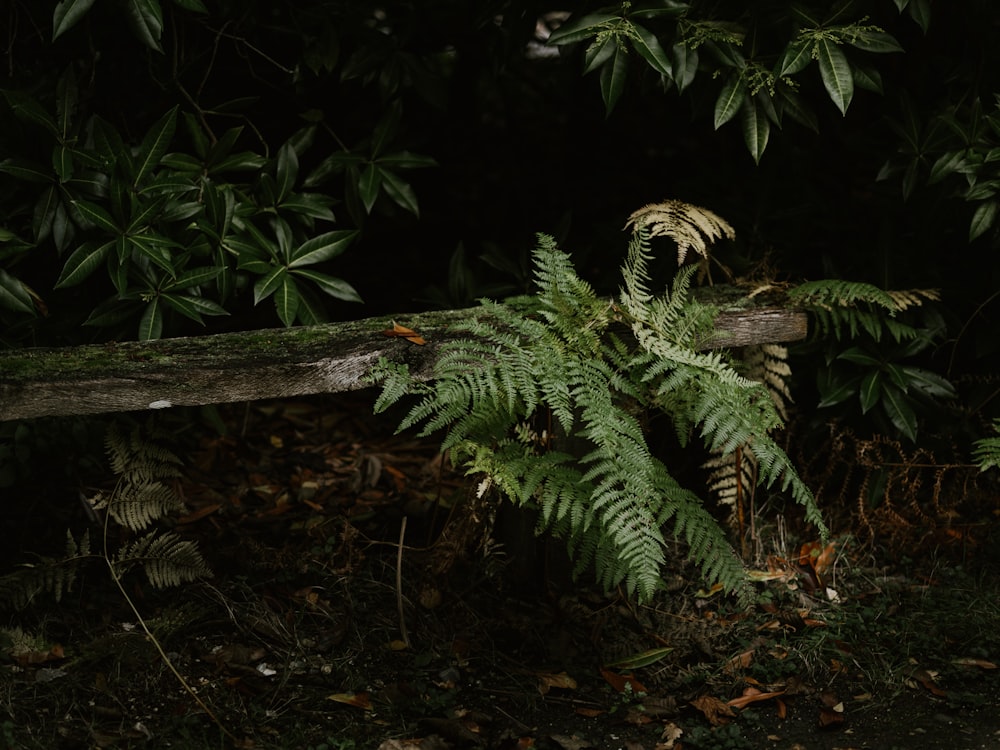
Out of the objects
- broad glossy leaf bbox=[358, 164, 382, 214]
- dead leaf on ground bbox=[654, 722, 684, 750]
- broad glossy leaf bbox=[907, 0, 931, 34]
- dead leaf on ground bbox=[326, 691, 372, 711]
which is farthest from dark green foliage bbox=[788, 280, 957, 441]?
dead leaf on ground bbox=[326, 691, 372, 711]

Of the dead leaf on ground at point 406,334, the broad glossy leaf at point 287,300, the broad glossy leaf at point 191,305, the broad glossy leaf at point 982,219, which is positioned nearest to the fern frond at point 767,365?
the broad glossy leaf at point 982,219

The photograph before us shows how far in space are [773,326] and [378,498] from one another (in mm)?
1686

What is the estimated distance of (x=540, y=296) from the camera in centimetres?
294

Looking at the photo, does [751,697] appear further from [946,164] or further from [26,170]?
[26,170]

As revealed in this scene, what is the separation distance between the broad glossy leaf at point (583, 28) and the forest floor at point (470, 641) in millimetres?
1513

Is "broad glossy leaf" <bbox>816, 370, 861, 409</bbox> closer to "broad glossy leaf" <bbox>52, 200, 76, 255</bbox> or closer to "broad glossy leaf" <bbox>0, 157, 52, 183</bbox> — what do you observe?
"broad glossy leaf" <bbox>52, 200, 76, 255</bbox>

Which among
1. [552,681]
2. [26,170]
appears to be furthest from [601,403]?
[26,170]

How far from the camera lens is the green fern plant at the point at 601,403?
259 cm

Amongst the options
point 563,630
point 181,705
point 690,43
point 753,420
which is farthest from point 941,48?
point 181,705

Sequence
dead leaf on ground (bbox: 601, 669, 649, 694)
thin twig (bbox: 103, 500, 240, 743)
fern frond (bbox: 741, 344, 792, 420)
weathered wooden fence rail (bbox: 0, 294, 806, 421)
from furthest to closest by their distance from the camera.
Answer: fern frond (bbox: 741, 344, 792, 420) → dead leaf on ground (bbox: 601, 669, 649, 694) → thin twig (bbox: 103, 500, 240, 743) → weathered wooden fence rail (bbox: 0, 294, 806, 421)

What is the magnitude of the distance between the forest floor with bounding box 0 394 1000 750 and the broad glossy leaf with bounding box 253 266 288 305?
35.3 inches

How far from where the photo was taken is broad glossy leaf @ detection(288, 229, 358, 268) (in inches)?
134

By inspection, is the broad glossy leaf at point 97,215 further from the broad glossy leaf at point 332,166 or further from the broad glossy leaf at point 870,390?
the broad glossy leaf at point 870,390

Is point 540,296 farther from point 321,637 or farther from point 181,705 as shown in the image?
point 181,705
